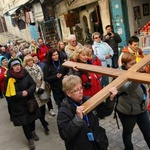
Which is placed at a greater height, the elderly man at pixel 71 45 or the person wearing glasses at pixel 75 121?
the elderly man at pixel 71 45

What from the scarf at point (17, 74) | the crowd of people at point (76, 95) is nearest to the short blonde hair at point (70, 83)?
the crowd of people at point (76, 95)

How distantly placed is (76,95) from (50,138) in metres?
2.73

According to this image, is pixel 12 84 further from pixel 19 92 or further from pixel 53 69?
pixel 53 69

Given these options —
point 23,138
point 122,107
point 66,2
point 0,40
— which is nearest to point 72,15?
point 66,2

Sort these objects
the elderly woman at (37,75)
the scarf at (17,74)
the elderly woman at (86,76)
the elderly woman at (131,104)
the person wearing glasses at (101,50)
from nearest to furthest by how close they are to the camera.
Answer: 1. the elderly woman at (131,104)
2. the elderly woman at (86,76)
3. the scarf at (17,74)
4. the elderly woman at (37,75)
5. the person wearing glasses at (101,50)

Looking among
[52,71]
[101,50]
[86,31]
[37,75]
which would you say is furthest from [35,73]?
[86,31]

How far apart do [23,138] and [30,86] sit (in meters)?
1.40

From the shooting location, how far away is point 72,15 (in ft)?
40.3

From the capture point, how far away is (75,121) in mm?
2293

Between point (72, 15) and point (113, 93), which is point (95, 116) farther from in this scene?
point (72, 15)

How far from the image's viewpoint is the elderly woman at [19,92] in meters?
4.23

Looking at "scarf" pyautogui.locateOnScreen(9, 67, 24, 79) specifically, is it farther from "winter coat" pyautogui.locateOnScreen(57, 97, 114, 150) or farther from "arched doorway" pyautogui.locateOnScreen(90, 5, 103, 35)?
"arched doorway" pyautogui.locateOnScreen(90, 5, 103, 35)

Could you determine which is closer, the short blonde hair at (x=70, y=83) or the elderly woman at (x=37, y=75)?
the short blonde hair at (x=70, y=83)

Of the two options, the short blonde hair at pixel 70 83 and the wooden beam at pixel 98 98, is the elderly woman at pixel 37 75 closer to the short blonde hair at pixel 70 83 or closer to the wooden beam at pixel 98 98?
the short blonde hair at pixel 70 83
